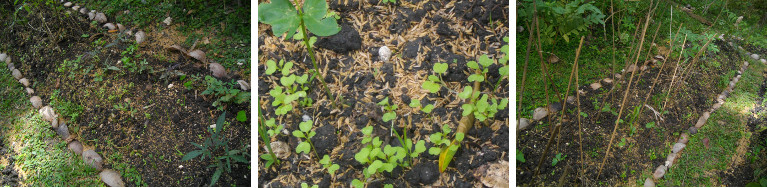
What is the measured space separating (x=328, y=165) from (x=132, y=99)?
1.21 meters

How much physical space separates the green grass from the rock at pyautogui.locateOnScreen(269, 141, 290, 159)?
1.40 meters

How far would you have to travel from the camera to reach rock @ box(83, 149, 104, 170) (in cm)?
224

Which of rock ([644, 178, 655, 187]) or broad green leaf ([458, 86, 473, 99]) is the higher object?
broad green leaf ([458, 86, 473, 99])

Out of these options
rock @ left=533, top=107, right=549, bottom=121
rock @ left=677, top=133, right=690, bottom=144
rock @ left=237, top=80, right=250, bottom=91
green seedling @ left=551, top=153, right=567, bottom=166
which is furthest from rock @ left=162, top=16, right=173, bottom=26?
rock @ left=677, top=133, right=690, bottom=144

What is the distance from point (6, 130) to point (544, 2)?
2.57 meters

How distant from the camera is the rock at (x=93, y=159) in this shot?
7.34 ft

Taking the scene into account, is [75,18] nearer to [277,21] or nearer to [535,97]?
[277,21]

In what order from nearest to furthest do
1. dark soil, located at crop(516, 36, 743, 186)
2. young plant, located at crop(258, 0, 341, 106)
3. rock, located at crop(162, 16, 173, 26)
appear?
young plant, located at crop(258, 0, 341, 106) → dark soil, located at crop(516, 36, 743, 186) → rock, located at crop(162, 16, 173, 26)

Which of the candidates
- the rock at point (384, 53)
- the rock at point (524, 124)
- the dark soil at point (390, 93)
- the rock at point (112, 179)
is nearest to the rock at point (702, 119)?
the rock at point (524, 124)

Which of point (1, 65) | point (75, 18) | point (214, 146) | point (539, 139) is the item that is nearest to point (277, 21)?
point (214, 146)

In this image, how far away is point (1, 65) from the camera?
2766 mm

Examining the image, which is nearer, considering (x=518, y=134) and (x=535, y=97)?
(x=518, y=134)

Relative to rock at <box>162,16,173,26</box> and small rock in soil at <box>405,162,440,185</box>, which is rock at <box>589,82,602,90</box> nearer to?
small rock in soil at <box>405,162,440,185</box>

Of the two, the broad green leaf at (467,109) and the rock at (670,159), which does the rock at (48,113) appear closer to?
the broad green leaf at (467,109)
